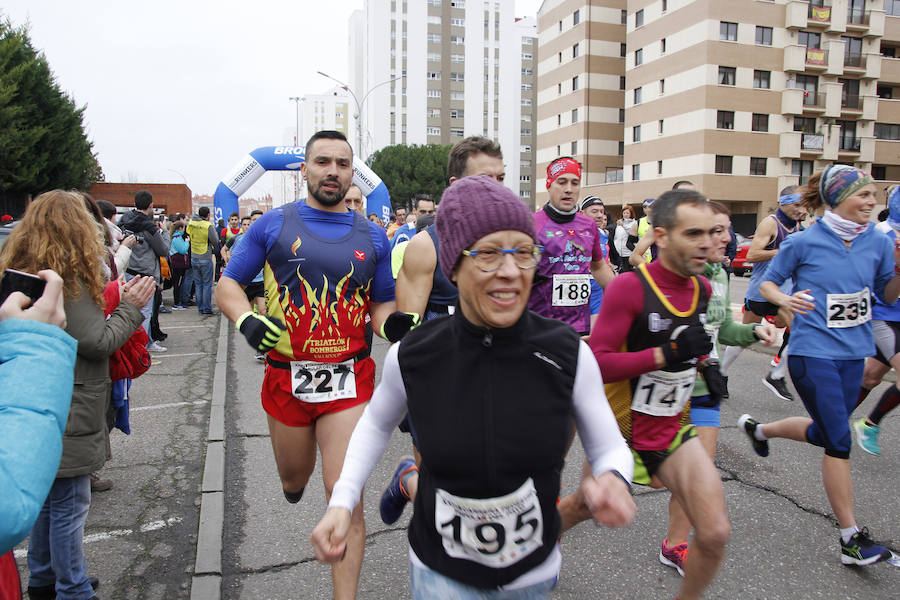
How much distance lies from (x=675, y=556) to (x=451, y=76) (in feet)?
326

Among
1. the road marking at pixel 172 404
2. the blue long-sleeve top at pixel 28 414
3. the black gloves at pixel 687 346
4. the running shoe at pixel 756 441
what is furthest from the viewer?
the road marking at pixel 172 404

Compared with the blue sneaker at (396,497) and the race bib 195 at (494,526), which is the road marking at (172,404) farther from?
the race bib 195 at (494,526)

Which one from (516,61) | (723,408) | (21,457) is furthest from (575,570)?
(516,61)

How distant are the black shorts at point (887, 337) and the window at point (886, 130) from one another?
2084 inches

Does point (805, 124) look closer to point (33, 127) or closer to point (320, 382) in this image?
point (33, 127)

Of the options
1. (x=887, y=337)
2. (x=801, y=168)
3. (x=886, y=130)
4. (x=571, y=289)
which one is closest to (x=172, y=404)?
(x=571, y=289)

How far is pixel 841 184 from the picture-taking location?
12.1 ft

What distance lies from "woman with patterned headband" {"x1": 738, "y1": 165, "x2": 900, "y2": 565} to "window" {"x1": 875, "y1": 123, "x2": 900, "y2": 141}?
54.1m

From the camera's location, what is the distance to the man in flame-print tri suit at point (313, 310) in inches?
125

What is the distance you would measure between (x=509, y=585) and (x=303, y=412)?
1.70 meters

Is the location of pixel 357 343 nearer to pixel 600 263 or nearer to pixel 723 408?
pixel 600 263

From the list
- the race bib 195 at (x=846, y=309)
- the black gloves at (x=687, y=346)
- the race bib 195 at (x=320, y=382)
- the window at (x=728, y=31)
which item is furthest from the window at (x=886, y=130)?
the race bib 195 at (x=320, y=382)

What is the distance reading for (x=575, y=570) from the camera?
342cm

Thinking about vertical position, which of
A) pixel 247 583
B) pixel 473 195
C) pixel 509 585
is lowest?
pixel 247 583
